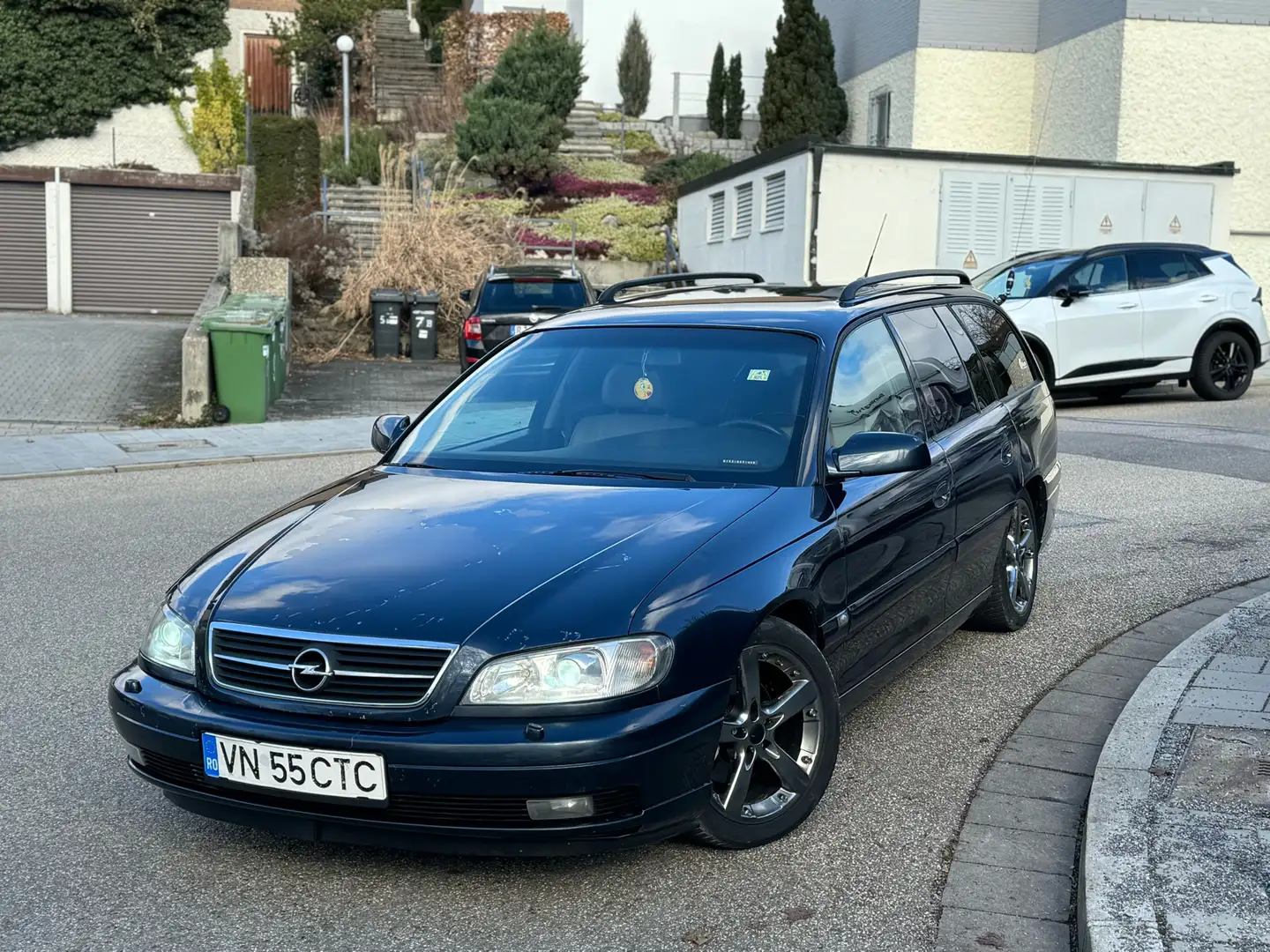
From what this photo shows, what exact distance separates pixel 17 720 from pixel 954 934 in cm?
356

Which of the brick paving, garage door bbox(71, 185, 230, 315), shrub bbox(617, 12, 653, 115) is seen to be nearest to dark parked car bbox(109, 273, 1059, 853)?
the brick paving

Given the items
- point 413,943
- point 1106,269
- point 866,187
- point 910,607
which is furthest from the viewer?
point 866,187

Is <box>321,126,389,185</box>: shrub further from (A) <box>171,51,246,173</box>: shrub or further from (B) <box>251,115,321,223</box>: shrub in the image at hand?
(A) <box>171,51,246,173</box>: shrub

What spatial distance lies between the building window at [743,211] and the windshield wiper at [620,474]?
2122cm

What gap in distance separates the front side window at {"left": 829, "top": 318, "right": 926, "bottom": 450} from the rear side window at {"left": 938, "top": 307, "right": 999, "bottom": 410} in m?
0.76

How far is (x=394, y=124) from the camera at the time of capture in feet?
129

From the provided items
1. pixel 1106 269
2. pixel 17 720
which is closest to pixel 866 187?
pixel 1106 269

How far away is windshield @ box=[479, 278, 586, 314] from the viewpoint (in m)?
19.6

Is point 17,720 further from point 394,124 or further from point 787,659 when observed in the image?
point 394,124

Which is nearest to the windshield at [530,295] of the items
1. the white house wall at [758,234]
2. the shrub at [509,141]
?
the white house wall at [758,234]

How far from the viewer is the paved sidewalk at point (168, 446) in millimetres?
12531

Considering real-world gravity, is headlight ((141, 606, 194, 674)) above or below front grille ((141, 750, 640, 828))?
above

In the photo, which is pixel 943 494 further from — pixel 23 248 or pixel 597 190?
pixel 597 190

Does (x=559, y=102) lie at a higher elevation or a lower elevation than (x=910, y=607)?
higher
